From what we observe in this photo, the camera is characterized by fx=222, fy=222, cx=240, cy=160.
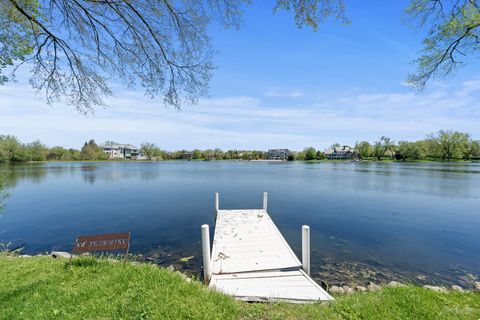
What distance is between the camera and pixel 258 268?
6234mm

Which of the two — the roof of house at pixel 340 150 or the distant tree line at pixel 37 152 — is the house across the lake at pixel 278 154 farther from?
the distant tree line at pixel 37 152

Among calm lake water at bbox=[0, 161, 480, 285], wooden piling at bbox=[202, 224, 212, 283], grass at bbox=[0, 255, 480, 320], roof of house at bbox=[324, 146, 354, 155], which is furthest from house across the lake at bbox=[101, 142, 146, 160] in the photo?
grass at bbox=[0, 255, 480, 320]

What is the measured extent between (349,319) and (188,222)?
429 inches

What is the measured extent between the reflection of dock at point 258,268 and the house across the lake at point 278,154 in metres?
133

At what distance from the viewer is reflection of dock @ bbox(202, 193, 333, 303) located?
16.0 ft

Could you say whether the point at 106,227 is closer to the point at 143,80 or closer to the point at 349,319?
the point at 143,80

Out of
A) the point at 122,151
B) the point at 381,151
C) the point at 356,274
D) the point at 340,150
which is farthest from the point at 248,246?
the point at 122,151

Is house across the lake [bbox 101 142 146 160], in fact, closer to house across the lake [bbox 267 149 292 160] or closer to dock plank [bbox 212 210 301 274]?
house across the lake [bbox 267 149 292 160]

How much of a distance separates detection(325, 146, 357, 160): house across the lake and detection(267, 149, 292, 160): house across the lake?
77.9 ft

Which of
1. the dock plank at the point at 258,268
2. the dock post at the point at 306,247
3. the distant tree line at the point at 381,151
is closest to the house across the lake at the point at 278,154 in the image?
the distant tree line at the point at 381,151

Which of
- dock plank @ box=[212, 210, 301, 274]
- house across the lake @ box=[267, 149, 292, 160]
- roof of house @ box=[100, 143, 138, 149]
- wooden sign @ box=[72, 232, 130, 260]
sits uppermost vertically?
roof of house @ box=[100, 143, 138, 149]

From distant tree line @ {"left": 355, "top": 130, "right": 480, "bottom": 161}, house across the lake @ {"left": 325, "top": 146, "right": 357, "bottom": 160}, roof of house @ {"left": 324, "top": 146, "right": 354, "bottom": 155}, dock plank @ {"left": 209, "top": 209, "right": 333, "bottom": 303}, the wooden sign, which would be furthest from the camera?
roof of house @ {"left": 324, "top": 146, "right": 354, "bottom": 155}

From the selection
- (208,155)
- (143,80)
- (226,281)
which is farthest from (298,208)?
(208,155)

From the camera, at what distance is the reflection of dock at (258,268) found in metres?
4.88
